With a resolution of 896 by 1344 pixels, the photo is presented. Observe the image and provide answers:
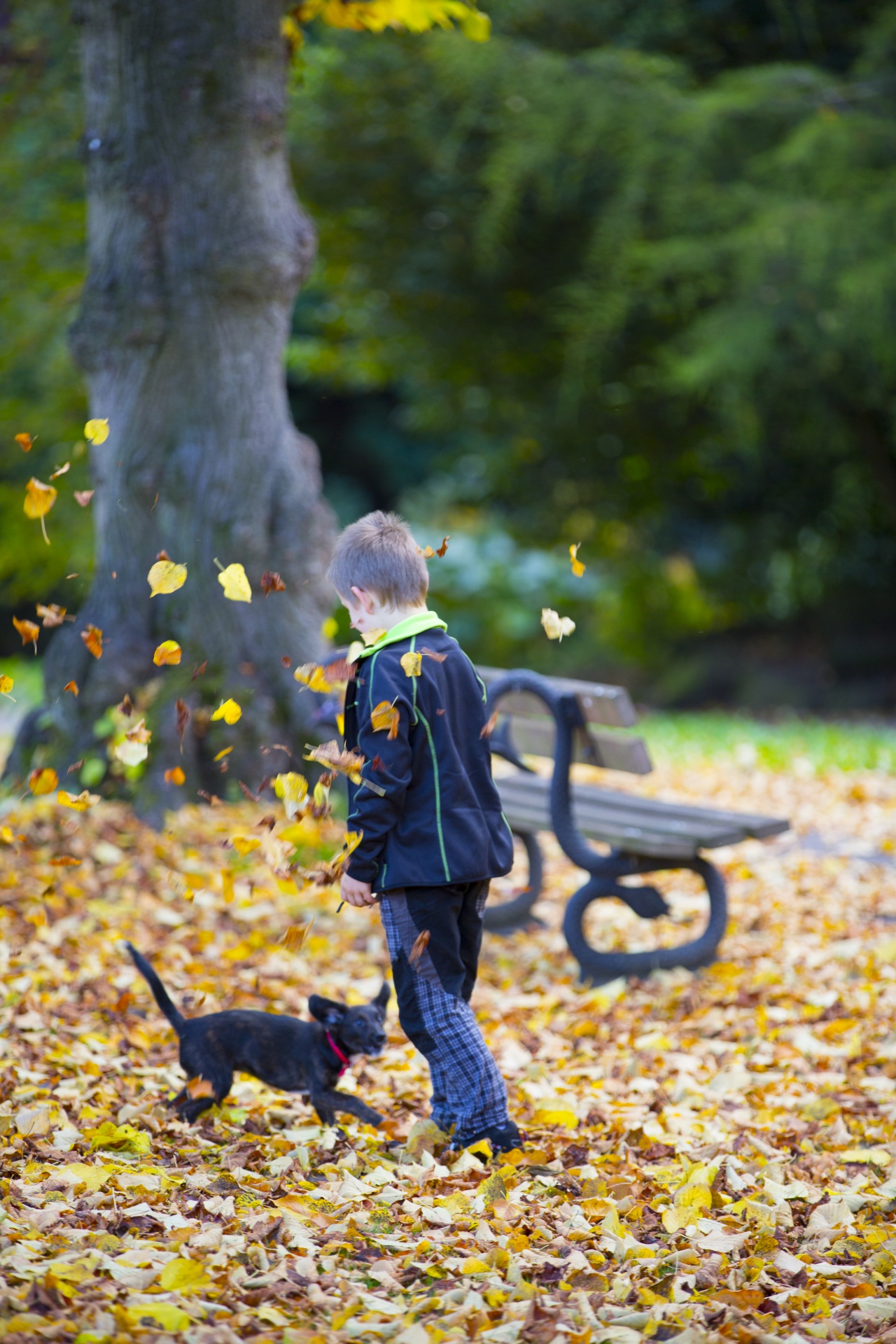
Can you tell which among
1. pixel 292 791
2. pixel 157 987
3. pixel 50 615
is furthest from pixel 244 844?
pixel 50 615

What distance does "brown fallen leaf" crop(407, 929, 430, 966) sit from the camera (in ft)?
8.61

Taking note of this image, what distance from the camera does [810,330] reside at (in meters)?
9.08

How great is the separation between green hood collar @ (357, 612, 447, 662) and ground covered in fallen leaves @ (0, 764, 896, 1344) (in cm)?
45

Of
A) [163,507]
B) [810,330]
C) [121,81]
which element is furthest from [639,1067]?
[810,330]

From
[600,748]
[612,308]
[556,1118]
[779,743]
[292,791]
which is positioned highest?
[612,308]

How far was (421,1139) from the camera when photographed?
2.83 metres

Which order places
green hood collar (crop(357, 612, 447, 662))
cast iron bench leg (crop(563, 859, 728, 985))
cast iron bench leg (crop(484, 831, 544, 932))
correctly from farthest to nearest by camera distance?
cast iron bench leg (crop(484, 831, 544, 932)) → cast iron bench leg (crop(563, 859, 728, 985)) → green hood collar (crop(357, 612, 447, 662))

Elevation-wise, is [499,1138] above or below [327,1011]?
below

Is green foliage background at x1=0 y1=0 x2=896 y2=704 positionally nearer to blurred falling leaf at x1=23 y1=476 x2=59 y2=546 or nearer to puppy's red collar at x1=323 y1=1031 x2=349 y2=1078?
blurred falling leaf at x1=23 y1=476 x2=59 y2=546

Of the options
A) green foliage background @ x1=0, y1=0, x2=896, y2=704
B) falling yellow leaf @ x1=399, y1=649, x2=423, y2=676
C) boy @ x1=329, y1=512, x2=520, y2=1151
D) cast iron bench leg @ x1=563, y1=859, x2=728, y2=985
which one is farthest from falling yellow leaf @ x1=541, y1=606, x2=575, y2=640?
green foliage background @ x1=0, y1=0, x2=896, y2=704

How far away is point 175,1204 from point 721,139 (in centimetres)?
895

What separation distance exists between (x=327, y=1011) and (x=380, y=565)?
1042 mm

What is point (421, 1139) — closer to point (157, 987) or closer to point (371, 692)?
point (157, 987)

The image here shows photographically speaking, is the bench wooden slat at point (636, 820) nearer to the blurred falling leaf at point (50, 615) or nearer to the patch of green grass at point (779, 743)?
the blurred falling leaf at point (50, 615)
